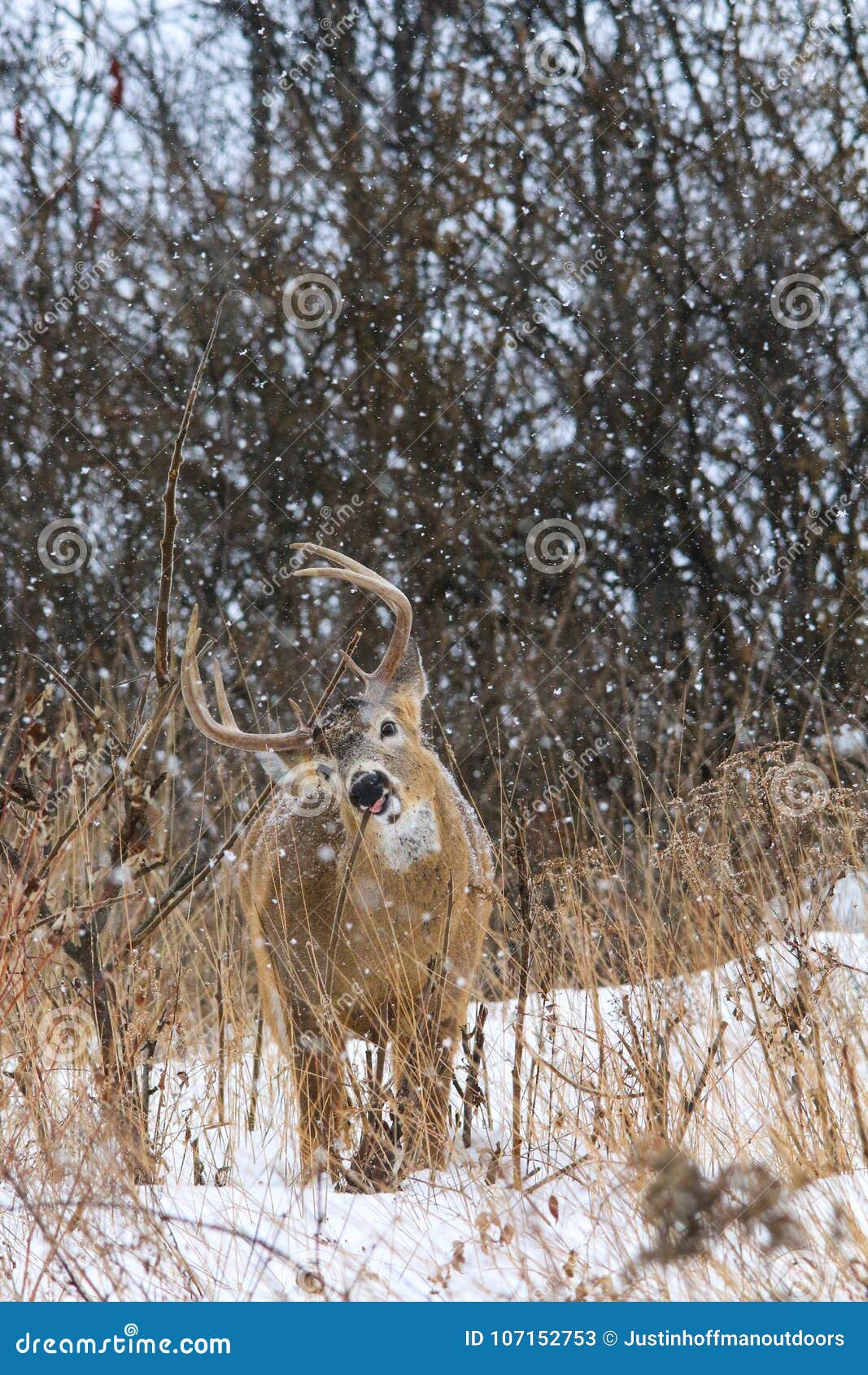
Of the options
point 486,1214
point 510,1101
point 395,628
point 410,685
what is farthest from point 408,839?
point 486,1214

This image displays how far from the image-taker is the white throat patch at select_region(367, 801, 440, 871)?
9.96 ft

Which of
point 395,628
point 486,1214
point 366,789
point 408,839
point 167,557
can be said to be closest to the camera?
point 486,1214

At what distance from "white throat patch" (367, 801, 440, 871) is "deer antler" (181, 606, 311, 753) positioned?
1.06ft

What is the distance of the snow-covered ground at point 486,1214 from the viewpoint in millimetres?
2023

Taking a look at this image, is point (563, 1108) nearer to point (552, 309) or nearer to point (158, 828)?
point (158, 828)

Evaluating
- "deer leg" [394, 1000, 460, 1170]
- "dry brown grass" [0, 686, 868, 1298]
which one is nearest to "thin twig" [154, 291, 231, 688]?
"dry brown grass" [0, 686, 868, 1298]

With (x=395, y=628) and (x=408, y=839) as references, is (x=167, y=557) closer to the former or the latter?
(x=395, y=628)

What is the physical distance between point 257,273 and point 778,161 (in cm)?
343

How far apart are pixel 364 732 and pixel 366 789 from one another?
25 centimetres

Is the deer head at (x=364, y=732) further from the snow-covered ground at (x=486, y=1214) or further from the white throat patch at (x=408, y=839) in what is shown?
the snow-covered ground at (x=486, y=1214)

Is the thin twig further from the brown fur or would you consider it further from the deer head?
the brown fur

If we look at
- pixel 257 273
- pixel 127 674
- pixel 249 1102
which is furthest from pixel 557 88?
pixel 249 1102

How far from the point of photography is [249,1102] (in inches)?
131

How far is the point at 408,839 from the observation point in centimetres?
306
